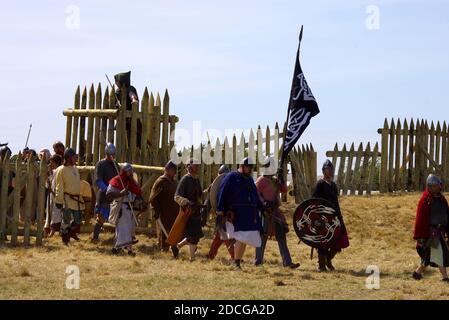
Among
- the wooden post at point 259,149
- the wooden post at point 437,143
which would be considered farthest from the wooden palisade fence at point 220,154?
the wooden post at point 437,143

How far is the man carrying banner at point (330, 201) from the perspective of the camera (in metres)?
15.0

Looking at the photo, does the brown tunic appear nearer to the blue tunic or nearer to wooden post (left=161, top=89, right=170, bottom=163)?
the blue tunic

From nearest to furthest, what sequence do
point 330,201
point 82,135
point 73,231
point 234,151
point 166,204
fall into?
point 330,201 → point 166,204 → point 73,231 → point 82,135 → point 234,151

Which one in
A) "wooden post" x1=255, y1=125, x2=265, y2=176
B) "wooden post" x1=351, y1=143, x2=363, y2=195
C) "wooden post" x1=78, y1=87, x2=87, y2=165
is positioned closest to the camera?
"wooden post" x1=78, y1=87, x2=87, y2=165

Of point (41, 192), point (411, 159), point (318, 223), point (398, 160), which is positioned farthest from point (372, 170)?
point (41, 192)

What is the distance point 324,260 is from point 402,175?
11.5 meters

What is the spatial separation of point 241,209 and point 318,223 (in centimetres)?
118

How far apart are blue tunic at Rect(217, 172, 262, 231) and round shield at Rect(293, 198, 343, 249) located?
0.67 m

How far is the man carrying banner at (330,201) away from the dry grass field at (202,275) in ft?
0.89

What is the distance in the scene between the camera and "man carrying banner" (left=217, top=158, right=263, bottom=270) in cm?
1464

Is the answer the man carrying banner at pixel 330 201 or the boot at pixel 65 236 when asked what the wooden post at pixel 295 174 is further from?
the man carrying banner at pixel 330 201

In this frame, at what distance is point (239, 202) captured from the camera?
14742mm

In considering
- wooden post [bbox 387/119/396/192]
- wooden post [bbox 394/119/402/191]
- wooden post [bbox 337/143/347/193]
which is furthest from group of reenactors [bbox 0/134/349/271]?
wooden post [bbox 394/119/402/191]

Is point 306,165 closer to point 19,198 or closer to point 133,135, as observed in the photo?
point 133,135
